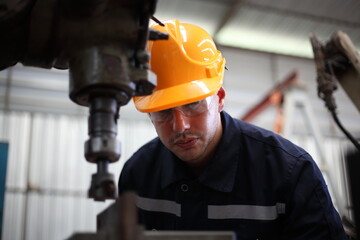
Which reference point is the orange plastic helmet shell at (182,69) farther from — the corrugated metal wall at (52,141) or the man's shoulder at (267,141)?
the corrugated metal wall at (52,141)

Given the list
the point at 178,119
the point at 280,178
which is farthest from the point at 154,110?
the point at 280,178

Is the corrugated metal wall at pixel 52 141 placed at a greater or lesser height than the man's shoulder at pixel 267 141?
greater

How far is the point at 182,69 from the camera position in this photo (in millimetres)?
1427

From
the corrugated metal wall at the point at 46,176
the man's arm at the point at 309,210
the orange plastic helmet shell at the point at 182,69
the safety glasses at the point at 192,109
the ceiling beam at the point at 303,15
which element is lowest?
the man's arm at the point at 309,210

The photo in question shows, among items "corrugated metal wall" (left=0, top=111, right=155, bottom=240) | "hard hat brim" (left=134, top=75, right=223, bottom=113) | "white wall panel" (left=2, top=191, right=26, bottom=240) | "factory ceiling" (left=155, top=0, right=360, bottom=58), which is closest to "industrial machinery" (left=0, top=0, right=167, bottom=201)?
"hard hat brim" (left=134, top=75, right=223, bottom=113)

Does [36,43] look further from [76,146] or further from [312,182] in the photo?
[76,146]

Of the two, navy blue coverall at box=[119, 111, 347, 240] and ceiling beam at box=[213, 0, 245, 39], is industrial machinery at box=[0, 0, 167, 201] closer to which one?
navy blue coverall at box=[119, 111, 347, 240]

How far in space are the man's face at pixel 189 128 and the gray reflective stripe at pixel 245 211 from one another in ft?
0.65

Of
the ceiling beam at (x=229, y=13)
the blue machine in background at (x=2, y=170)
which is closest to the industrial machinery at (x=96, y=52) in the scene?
the blue machine in background at (x=2, y=170)

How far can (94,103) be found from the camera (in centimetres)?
79

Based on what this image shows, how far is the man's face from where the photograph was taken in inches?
56.1

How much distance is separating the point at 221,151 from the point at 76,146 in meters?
4.37

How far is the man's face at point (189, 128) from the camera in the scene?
1424 millimetres

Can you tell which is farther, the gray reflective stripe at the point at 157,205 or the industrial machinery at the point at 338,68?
the industrial machinery at the point at 338,68
